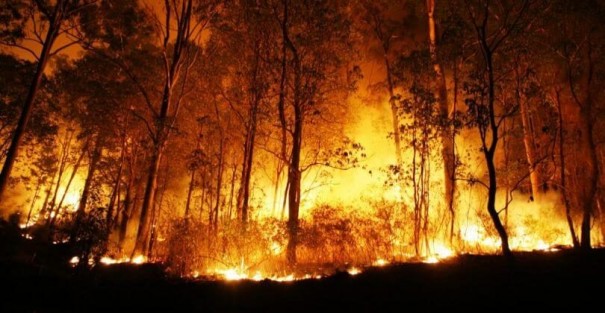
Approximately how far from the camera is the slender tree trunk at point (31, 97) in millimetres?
9336

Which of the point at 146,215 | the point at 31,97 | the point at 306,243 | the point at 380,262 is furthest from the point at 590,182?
the point at 31,97

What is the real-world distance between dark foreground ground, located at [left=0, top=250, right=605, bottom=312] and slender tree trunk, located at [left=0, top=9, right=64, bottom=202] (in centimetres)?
291

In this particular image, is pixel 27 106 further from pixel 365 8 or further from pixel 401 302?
pixel 365 8

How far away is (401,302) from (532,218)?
7135 millimetres

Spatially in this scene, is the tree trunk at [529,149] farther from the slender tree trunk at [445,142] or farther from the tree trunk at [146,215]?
the tree trunk at [146,215]

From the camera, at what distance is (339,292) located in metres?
6.63

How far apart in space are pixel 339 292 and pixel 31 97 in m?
8.72

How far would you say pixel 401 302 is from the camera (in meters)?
6.18

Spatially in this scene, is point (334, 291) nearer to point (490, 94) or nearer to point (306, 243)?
point (306, 243)

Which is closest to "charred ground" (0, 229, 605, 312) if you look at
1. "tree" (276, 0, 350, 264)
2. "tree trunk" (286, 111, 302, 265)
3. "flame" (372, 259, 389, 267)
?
"flame" (372, 259, 389, 267)

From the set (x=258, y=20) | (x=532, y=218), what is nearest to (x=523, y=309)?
(x=532, y=218)

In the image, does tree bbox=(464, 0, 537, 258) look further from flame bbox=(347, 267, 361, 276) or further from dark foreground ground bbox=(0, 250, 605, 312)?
flame bbox=(347, 267, 361, 276)

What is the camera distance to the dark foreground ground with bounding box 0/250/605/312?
19.7 ft

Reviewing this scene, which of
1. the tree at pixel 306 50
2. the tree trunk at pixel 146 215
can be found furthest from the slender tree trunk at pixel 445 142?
the tree trunk at pixel 146 215
